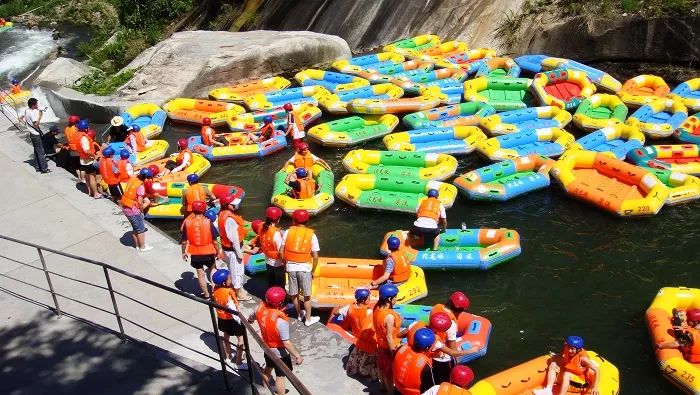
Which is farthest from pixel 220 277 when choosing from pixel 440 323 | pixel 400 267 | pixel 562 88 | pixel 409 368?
pixel 562 88

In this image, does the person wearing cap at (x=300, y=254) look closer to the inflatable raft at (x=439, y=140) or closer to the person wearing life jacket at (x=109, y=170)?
the person wearing life jacket at (x=109, y=170)

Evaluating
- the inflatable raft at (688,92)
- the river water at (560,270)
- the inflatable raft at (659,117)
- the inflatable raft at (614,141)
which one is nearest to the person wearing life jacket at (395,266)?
the river water at (560,270)

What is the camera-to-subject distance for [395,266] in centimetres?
1020

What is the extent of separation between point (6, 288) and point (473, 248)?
765 cm

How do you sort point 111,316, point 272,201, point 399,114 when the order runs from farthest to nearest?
point 399,114 < point 272,201 < point 111,316

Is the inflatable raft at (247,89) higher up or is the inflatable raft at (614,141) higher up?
the inflatable raft at (247,89)

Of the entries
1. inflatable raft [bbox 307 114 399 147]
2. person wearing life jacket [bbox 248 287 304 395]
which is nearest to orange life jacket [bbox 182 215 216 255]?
person wearing life jacket [bbox 248 287 304 395]

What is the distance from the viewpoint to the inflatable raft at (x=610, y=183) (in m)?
12.6

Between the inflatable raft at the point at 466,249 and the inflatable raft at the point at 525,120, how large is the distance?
4.76 metres

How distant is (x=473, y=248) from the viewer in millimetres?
11773

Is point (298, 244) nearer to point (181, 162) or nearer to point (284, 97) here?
point (181, 162)

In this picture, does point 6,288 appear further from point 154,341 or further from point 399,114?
point 399,114

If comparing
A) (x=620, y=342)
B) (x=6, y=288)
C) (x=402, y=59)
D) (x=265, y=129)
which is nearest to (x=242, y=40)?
(x=402, y=59)

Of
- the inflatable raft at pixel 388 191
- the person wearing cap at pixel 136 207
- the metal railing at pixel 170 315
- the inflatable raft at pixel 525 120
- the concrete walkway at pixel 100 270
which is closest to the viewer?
the metal railing at pixel 170 315
